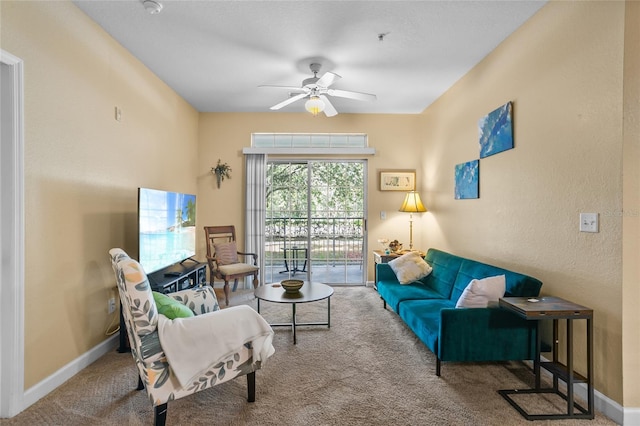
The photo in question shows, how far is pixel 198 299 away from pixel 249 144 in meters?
3.23

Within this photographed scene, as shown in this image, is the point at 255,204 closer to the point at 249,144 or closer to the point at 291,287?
the point at 249,144

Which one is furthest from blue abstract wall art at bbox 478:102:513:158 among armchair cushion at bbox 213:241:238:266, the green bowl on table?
armchair cushion at bbox 213:241:238:266

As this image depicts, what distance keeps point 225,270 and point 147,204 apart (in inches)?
61.7

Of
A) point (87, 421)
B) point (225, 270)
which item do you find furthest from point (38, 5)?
point (225, 270)

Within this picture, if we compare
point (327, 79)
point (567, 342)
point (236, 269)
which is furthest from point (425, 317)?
point (236, 269)

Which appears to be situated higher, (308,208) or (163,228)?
(308,208)

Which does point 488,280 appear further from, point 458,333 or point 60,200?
point 60,200

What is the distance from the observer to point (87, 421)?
190 cm

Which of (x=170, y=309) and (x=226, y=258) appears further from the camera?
(x=226, y=258)

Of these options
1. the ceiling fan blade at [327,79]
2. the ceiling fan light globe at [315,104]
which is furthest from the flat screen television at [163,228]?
the ceiling fan blade at [327,79]

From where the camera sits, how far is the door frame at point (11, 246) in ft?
6.36

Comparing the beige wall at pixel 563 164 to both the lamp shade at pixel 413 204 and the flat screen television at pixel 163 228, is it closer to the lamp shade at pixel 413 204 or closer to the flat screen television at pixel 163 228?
the lamp shade at pixel 413 204

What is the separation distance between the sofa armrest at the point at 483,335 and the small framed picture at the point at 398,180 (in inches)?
122

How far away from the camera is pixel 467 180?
3.64 meters
